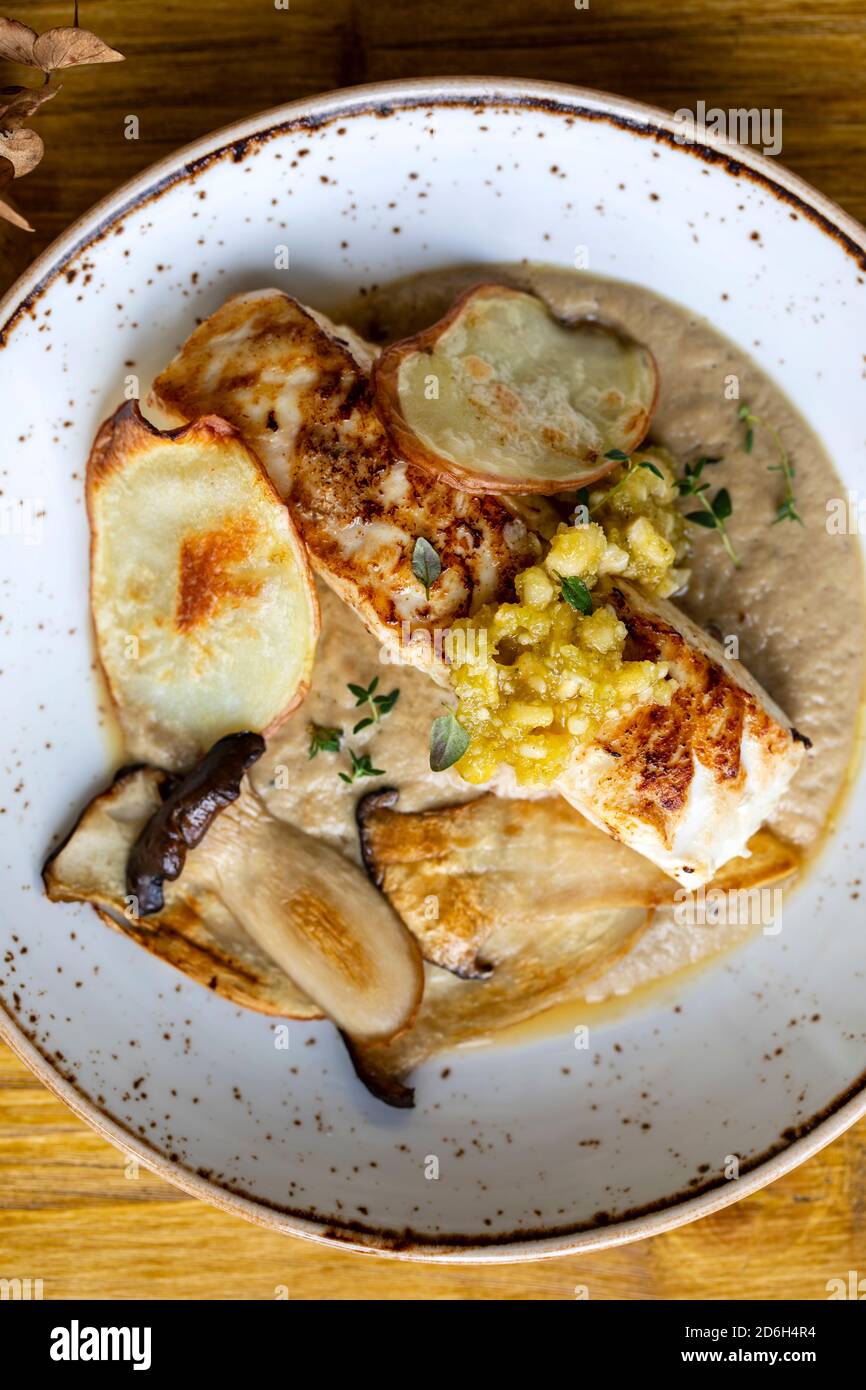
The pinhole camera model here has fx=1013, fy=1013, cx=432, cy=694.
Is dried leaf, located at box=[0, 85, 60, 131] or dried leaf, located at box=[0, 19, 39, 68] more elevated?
dried leaf, located at box=[0, 19, 39, 68]

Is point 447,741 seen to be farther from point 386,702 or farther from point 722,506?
point 722,506

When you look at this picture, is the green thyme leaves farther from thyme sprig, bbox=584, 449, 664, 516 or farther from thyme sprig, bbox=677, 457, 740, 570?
thyme sprig, bbox=677, 457, 740, 570

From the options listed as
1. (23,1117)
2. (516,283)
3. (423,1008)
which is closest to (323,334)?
(516,283)

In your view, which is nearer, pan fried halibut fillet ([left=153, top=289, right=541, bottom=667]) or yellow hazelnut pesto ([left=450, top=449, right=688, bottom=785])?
yellow hazelnut pesto ([left=450, top=449, right=688, bottom=785])

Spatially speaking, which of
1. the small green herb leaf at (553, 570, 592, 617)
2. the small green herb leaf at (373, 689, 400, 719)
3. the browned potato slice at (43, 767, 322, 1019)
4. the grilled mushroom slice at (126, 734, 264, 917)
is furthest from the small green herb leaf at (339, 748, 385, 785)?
the small green herb leaf at (553, 570, 592, 617)

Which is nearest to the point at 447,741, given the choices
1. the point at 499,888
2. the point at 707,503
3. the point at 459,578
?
the point at 459,578

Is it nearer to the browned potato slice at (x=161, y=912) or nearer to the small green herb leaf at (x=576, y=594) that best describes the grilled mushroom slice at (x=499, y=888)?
the browned potato slice at (x=161, y=912)
